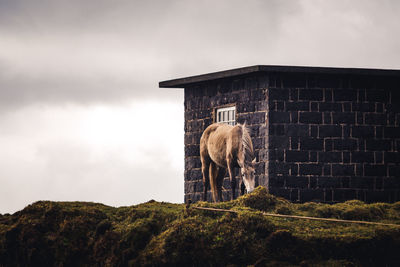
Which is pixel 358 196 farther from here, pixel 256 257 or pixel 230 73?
pixel 256 257

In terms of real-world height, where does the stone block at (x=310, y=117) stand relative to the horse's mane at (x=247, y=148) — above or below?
above

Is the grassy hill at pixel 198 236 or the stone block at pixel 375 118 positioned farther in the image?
the stone block at pixel 375 118

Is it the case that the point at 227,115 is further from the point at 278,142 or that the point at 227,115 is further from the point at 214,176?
the point at 214,176

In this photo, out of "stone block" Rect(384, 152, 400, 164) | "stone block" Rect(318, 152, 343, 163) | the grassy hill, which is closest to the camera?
the grassy hill

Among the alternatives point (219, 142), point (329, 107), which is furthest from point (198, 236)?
point (329, 107)

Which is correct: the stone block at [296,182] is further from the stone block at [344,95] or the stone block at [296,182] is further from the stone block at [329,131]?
the stone block at [344,95]

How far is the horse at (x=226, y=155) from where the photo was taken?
62.0 feet

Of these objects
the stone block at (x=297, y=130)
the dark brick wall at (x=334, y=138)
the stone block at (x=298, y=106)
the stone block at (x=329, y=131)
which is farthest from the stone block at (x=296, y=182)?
the stone block at (x=298, y=106)

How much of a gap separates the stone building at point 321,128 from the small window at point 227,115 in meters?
0.07

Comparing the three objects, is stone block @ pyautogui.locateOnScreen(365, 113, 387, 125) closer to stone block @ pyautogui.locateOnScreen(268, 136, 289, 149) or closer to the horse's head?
stone block @ pyautogui.locateOnScreen(268, 136, 289, 149)

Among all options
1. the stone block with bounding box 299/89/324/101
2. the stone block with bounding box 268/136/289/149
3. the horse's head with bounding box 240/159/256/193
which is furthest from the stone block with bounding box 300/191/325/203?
the horse's head with bounding box 240/159/256/193

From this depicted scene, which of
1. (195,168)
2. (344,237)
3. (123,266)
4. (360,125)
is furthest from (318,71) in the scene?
(123,266)

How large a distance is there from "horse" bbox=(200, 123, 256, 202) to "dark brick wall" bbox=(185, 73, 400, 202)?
4.81 feet

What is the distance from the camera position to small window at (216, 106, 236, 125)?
77.2ft
